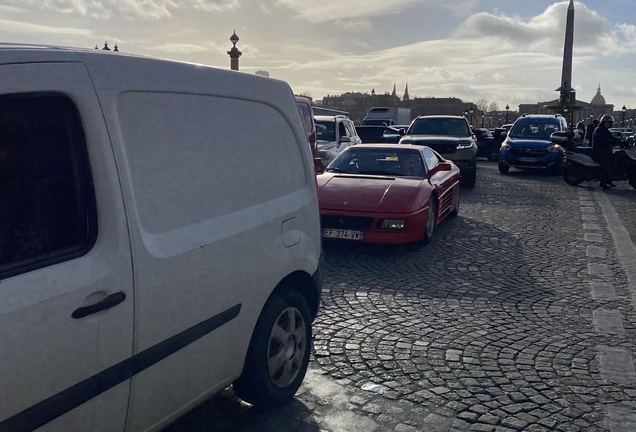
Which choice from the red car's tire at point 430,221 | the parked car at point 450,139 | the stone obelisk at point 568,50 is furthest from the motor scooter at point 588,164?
the stone obelisk at point 568,50

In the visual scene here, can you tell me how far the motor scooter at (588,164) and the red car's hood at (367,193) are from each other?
9.64m

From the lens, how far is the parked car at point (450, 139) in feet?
52.4

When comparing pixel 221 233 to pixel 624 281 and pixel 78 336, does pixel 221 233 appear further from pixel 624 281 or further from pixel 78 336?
pixel 624 281

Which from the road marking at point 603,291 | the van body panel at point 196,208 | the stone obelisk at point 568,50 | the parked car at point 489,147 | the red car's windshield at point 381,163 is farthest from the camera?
the stone obelisk at point 568,50

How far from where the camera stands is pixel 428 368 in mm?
4324

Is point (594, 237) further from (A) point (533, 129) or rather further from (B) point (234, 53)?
(B) point (234, 53)

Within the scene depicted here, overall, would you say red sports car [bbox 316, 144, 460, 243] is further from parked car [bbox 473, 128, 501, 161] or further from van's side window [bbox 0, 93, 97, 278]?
parked car [bbox 473, 128, 501, 161]

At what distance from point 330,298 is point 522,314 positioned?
5.62 ft

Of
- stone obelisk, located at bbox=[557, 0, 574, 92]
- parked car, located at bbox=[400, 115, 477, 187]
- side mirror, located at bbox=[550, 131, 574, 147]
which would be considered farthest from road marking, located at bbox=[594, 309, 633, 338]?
stone obelisk, located at bbox=[557, 0, 574, 92]

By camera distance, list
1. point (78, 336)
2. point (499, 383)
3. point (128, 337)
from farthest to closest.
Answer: point (499, 383), point (128, 337), point (78, 336)

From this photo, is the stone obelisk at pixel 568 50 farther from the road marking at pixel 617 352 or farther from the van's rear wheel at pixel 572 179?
the road marking at pixel 617 352

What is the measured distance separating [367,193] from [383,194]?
0.20 metres

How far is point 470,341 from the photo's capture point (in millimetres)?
4871

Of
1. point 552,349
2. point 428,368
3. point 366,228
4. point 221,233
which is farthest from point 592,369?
point 366,228
